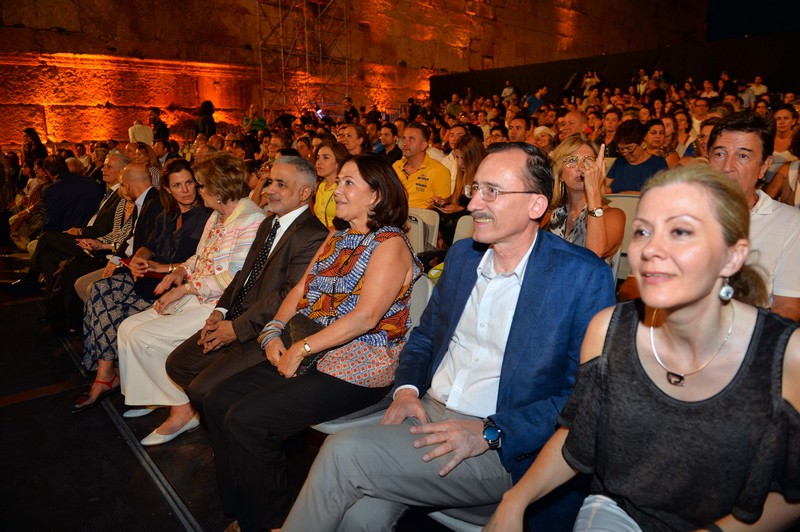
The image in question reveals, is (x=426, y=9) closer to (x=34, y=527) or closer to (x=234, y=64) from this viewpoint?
(x=234, y=64)

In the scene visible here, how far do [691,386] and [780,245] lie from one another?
1.22 m

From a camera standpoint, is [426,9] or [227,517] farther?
[426,9]

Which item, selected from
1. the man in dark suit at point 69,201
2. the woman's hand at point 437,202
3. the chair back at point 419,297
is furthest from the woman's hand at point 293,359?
the man in dark suit at point 69,201

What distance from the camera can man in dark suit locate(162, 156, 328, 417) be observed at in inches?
94.5

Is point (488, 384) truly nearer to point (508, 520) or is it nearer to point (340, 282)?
point (508, 520)

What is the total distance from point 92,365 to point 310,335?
212 cm

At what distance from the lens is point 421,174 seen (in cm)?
486

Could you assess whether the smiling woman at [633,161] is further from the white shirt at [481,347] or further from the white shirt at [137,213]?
the white shirt at [137,213]

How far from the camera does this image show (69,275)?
4059mm

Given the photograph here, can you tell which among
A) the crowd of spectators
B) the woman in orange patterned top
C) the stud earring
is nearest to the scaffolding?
the crowd of spectators

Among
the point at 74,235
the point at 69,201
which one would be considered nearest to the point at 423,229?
the point at 74,235

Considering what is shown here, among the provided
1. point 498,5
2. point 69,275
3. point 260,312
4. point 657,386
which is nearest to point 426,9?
point 498,5

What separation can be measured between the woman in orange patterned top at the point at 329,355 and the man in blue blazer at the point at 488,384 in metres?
0.28

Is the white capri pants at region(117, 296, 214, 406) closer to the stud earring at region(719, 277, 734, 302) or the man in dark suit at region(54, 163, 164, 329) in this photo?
the man in dark suit at region(54, 163, 164, 329)
